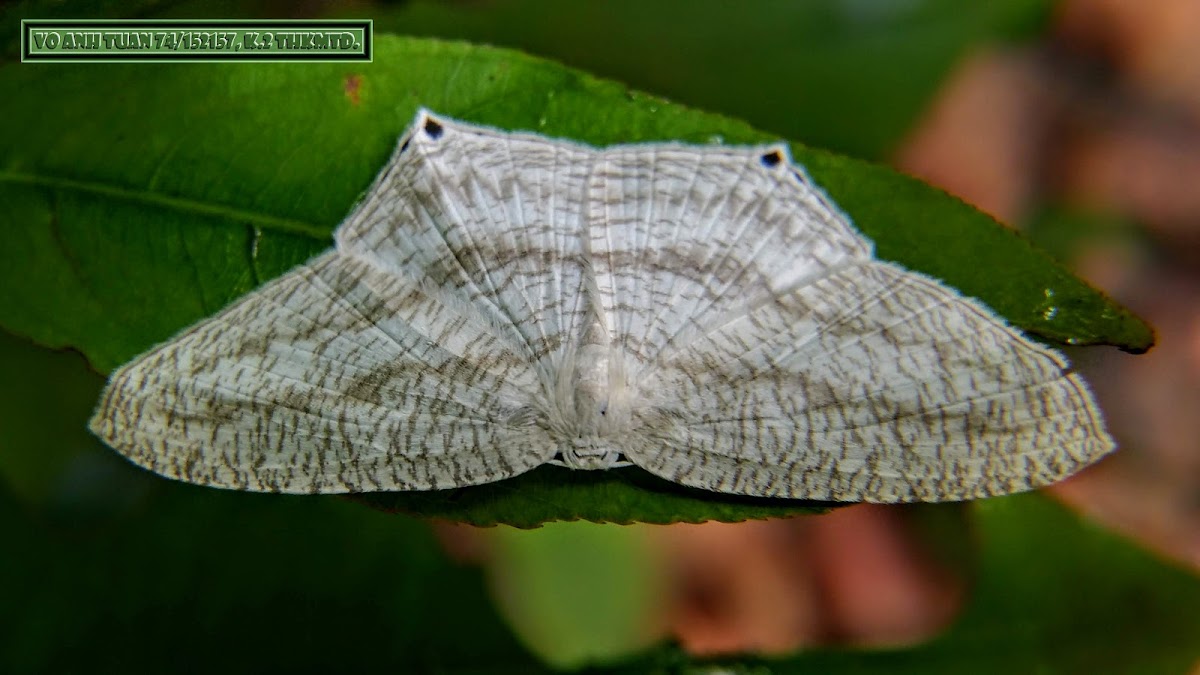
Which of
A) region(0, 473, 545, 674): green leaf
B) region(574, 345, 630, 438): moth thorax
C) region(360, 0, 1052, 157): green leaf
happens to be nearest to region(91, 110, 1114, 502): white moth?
region(574, 345, 630, 438): moth thorax

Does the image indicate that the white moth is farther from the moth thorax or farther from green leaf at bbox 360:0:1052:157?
green leaf at bbox 360:0:1052:157

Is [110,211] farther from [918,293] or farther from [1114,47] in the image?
[1114,47]

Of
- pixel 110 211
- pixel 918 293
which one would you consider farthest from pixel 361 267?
pixel 918 293

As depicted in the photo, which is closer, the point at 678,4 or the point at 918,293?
the point at 918,293

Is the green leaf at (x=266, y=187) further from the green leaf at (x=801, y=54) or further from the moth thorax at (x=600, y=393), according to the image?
the green leaf at (x=801, y=54)

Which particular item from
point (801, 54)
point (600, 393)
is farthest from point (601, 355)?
point (801, 54)

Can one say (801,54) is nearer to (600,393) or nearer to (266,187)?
(600,393)

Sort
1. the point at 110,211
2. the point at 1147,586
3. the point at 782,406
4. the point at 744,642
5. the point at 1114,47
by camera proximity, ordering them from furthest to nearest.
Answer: the point at 1114,47 → the point at 744,642 → the point at 1147,586 → the point at 782,406 → the point at 110,211
